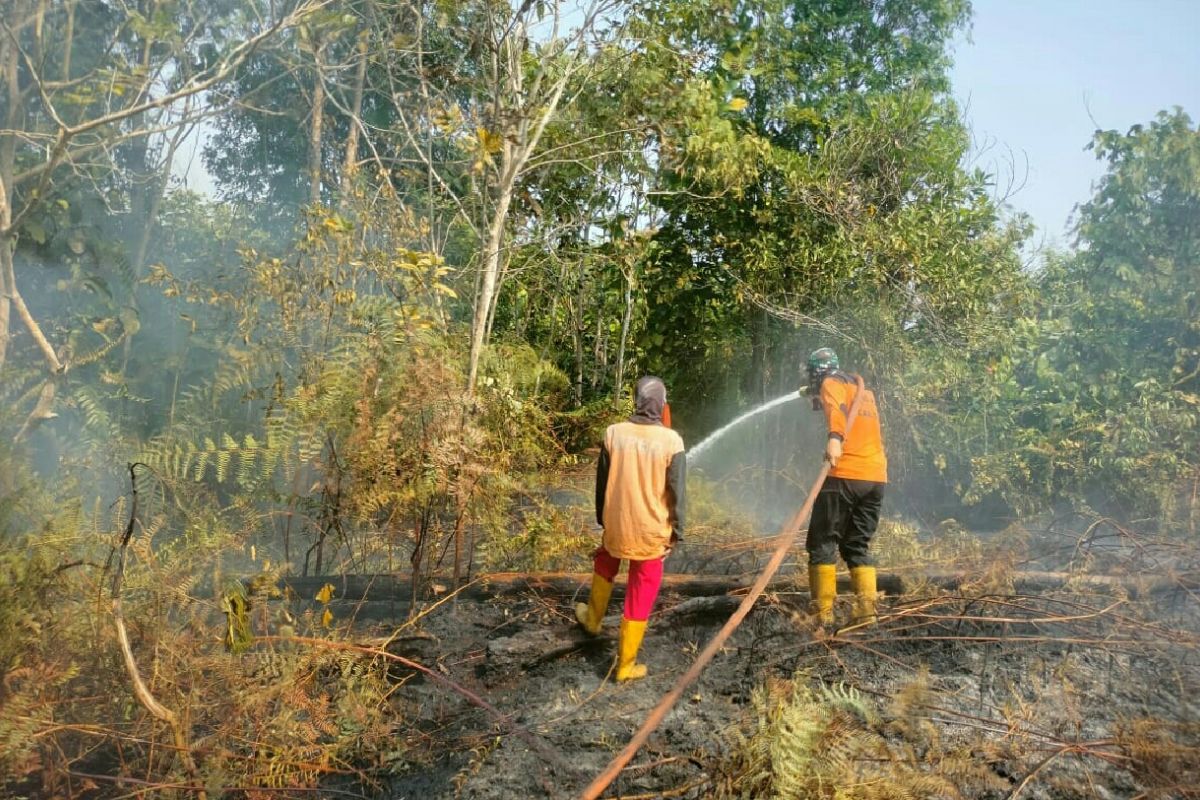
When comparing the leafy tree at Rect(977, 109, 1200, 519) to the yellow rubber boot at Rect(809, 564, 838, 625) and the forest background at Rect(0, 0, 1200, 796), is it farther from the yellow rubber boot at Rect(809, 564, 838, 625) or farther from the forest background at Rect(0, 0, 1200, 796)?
the yellow rubber boot at Rect(809, 564, 838, 625)

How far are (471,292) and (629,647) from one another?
20.5 ft

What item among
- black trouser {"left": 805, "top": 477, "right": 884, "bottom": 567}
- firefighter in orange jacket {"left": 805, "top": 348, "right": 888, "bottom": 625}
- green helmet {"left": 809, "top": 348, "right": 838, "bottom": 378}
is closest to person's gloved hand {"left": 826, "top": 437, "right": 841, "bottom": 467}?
firefighter in orange jacket {"left": 805, "top": 348, "right": 888, "bottom": 625}

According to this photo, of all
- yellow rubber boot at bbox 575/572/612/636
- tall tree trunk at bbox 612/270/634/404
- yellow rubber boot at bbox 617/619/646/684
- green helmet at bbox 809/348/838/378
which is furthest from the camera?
tall tree trunk at bbox 612/270/634/404

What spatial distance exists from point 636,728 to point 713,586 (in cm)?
237

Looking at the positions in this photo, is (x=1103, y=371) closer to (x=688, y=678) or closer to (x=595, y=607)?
(x=595, y=607)

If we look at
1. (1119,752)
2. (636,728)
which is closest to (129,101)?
(636,728)

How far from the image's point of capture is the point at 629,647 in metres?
5.31

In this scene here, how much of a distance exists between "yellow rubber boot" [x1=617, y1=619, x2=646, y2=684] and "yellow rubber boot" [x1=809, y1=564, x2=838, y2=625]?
4.34 feet

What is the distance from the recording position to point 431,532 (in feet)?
21.6

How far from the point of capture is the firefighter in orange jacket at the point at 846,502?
20.1ft

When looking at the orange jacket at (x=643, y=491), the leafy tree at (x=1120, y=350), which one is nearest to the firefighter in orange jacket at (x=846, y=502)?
the orange jacket at (x=643, y=491)

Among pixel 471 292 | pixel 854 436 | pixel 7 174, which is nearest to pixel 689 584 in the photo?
pixel 854 436

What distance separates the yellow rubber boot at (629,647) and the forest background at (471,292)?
1459mm

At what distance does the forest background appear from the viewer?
6.33 meters
